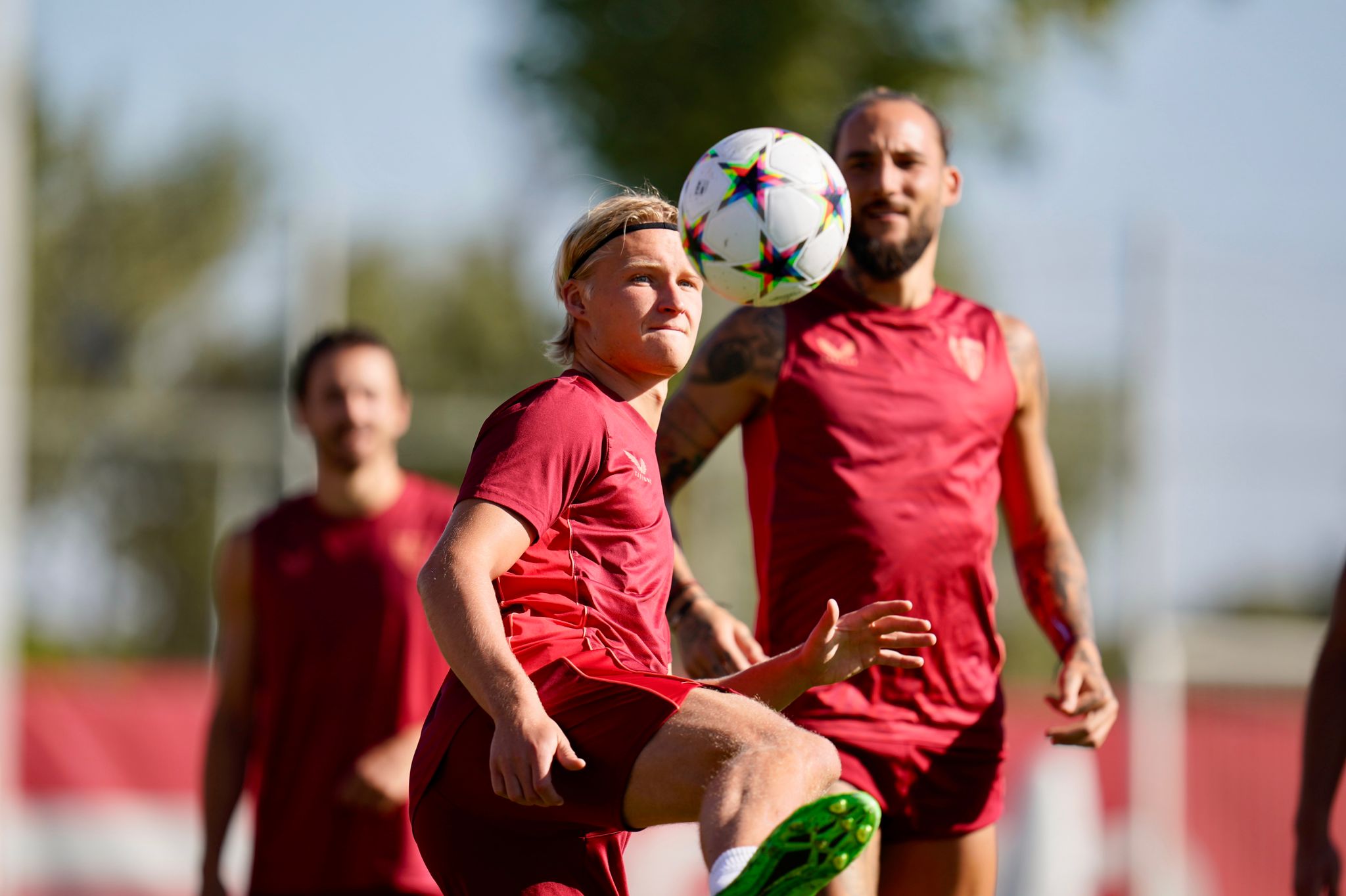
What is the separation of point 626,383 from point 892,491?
1.14 meters

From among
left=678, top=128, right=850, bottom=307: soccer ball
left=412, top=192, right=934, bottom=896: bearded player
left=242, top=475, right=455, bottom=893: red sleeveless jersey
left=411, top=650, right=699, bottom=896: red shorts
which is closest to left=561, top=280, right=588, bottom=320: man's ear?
left=412, top=192, right=934, bottom=896: bearded player

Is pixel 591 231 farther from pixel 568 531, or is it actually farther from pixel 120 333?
pixel 120 333

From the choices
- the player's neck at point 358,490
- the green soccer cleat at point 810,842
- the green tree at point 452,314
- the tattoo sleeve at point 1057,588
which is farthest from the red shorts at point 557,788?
the green tree at point 452,314

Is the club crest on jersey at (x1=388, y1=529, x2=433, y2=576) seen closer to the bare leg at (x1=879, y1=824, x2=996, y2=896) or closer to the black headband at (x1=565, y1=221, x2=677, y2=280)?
the bare leg at (x1=879, y1=824, x2=996, y2=896)

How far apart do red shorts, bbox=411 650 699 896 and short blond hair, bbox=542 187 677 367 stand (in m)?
0.81

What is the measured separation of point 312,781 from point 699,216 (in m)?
2.71

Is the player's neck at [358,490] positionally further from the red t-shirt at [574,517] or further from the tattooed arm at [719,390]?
the red t-shirt at [574,517]

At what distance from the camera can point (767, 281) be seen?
3.91m

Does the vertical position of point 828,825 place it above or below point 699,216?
below

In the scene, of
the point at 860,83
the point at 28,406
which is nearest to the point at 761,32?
the point at 860,83

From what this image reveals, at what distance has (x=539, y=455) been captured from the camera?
3133 millimetres

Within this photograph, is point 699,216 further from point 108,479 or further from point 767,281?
point 108,479

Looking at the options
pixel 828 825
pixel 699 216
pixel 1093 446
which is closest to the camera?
pixel 828 825

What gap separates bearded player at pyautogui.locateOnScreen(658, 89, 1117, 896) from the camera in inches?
169
